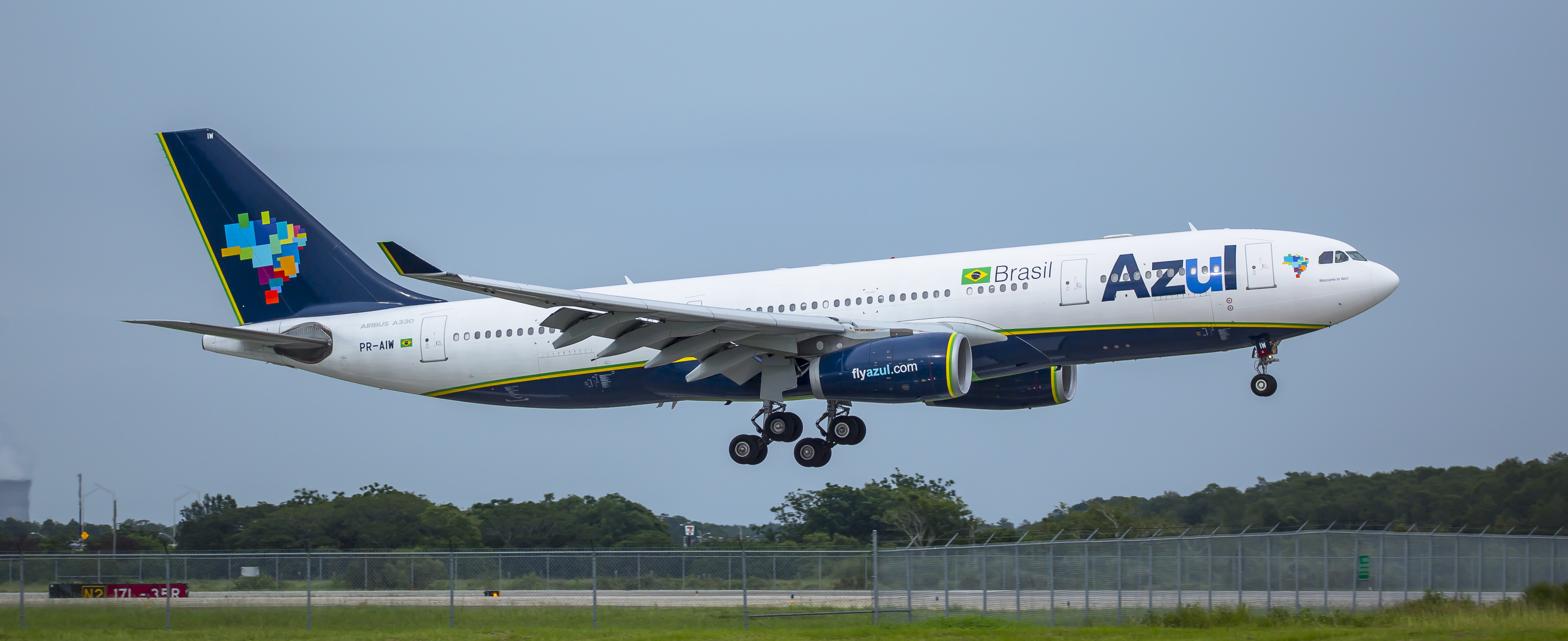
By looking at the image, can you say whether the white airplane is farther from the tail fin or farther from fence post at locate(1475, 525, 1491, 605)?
fence post at locate(1475, 525, 1491, 605)

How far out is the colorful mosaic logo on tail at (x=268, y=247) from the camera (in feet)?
118

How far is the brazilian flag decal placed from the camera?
1148 inches

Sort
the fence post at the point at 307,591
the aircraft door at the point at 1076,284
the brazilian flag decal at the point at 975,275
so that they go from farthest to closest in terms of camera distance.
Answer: the brazilian flag decal at the point at 975,275 < the aircraft door at the point at 1076,284 < the fence post at the point at 307,591

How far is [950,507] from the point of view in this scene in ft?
134

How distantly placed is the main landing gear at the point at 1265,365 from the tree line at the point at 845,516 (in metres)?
5.04

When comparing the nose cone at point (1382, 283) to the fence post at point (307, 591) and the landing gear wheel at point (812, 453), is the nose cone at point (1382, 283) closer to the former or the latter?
the landing gear wheel at point (812, 453)

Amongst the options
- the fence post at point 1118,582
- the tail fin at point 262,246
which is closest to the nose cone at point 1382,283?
the fence post at point 1118,582

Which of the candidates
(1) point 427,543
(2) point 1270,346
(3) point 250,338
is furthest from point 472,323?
(2) point 1270,346

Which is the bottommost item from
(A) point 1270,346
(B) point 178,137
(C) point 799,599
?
(C) point 799,599

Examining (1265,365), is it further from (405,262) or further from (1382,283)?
(405,262)

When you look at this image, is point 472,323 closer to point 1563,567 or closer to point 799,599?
point 799,599

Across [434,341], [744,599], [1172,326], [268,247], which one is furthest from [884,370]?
[268,247]

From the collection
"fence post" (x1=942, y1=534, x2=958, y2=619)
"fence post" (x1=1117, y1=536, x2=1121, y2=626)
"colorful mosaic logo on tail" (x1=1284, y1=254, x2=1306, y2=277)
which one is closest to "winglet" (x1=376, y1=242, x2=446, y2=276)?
"fence post" (x1=942, y1=534, x2=958, y2=619)

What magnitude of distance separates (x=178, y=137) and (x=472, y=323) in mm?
10659
